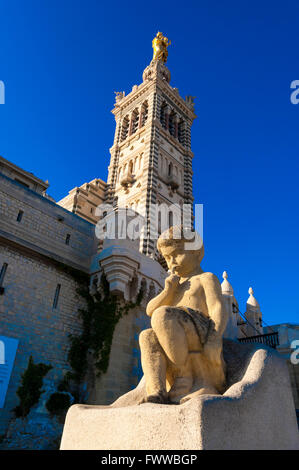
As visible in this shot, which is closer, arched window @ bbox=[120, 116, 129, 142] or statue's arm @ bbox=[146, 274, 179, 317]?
statue's arm @ bbox=[146, 274, 179, 317]

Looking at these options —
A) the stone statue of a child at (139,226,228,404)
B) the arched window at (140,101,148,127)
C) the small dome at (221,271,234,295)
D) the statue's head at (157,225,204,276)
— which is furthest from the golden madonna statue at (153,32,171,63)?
the stone statue of a child at (139,226,228,404)

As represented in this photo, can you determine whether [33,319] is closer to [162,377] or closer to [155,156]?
[162,377]

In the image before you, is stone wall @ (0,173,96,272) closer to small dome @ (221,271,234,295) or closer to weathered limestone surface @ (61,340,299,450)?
weathered limestone surface @ (61,340,299,450)

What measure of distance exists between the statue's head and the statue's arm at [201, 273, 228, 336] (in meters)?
0.32

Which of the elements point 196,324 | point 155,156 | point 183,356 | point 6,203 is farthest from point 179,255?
point 155,156

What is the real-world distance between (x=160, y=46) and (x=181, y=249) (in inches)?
1707

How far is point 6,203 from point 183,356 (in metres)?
11.2

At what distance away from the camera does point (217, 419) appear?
7.39 ft

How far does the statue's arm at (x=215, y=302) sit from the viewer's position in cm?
310

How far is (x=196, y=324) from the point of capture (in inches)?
121

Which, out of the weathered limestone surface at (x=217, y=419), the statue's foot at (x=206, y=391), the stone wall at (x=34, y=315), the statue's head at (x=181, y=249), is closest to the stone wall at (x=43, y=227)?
the stone wall at (x=34, y=315)

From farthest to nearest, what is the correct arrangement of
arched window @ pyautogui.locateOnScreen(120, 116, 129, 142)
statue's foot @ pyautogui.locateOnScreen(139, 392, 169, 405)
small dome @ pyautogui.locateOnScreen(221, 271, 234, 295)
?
1. arched window @ pyautogui.locateOnScreen(120, 116, 129, 142)
2. small dome @ pyautogui.locateOnScreen(221, 271, 234, 295)
3. statue's foot @ pyautogui.locateOnScreen(139, 392, 169, 405)

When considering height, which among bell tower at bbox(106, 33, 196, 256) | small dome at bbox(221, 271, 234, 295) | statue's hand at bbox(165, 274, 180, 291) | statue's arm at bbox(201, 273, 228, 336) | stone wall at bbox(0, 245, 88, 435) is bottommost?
statue's arm at bbox(201, 273, 228, 336)

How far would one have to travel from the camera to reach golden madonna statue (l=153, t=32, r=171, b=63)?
132 feet
